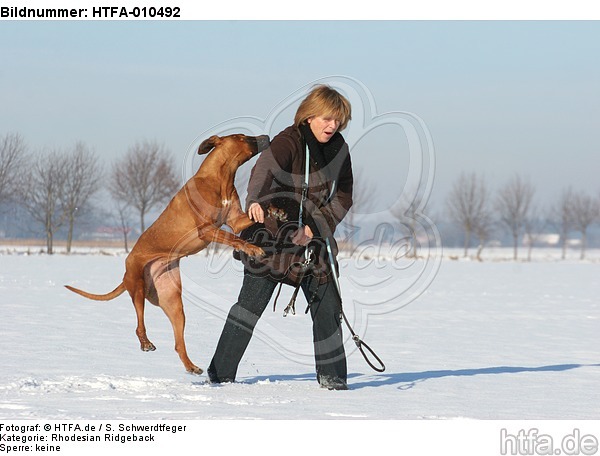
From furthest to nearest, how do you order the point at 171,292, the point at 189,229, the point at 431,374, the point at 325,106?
the point at 431,374
the point at 325,106
the point at 171,292
the point at 189,229

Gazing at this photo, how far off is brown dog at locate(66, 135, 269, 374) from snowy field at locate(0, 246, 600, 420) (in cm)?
40

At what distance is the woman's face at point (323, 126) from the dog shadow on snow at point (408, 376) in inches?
70.6

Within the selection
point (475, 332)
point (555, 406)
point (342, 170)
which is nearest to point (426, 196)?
point (342, 170)

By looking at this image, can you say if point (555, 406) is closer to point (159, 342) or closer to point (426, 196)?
point (426, 196)

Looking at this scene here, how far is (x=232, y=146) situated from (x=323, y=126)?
0.76m

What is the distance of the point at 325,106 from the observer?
542 cm

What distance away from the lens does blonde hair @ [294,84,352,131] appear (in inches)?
213

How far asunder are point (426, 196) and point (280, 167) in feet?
4.58

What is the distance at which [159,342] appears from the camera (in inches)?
338

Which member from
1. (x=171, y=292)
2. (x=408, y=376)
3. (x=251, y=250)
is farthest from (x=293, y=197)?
(x=408, y=376)

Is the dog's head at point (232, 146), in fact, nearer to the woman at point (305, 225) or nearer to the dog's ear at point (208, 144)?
the dog's ear at point (208, 144)

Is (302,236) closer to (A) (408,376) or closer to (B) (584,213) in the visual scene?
(A) (408,376)

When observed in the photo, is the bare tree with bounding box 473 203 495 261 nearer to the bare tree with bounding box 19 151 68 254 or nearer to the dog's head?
the bare tree with bounding box 19 151 68 254

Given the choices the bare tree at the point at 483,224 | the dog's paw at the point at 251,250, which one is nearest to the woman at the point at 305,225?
the dog's paw at the point at 251,250
